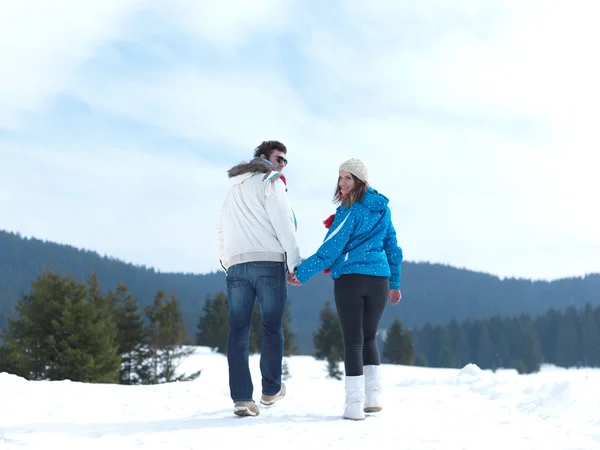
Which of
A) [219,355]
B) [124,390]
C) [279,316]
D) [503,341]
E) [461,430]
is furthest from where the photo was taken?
[503,341]

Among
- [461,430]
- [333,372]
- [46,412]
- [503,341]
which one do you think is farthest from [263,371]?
[503,341]

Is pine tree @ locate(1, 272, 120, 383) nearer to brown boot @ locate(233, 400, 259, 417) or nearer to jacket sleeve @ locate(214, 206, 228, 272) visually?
jacket sleeve @ locate(214, 206, 228, 272)

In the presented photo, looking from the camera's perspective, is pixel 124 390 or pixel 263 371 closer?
pixel 263 371

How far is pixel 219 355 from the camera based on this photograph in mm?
52625

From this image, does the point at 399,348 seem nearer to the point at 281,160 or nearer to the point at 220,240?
the point at 220,240

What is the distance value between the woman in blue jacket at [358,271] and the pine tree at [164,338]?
99.6ft

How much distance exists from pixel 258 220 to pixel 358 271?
1023 mm

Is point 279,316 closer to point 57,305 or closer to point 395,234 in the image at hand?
point 395,234

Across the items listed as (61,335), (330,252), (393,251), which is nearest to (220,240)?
(330,252)

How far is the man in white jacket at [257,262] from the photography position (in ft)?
16.3

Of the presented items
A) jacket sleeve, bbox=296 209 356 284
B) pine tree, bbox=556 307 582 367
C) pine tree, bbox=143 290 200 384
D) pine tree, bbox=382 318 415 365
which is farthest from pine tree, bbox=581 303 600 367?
jacket sleeve, bbox=296 209 356 284

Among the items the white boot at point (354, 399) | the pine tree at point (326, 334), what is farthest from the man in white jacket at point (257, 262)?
the pine tree at point (326, 334)

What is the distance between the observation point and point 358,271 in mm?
4840

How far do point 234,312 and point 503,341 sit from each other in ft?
349
